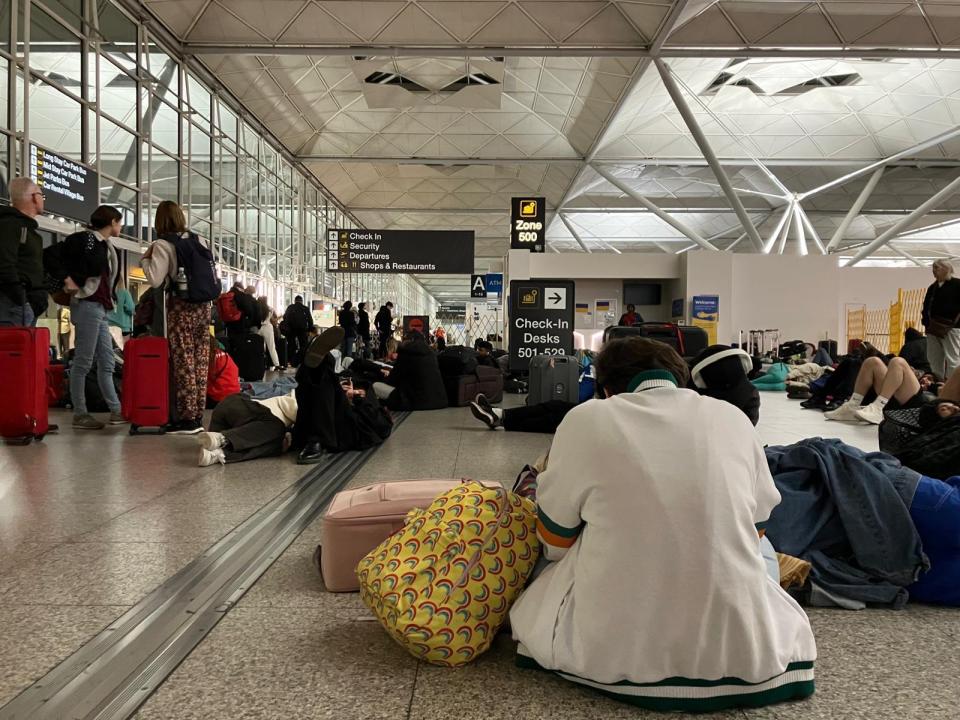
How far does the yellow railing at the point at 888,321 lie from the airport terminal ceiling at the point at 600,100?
4.01m

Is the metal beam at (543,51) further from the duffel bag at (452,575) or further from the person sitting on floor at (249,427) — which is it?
the duffel bag at (452,575)

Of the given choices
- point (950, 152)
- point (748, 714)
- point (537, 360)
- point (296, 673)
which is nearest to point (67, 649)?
point (296, 673)

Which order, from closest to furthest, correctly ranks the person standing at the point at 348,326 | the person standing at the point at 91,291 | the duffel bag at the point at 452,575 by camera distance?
the duffel bag at the point at 452,575, the person standing at the point at 91,291, the person standing at the point at 348,326

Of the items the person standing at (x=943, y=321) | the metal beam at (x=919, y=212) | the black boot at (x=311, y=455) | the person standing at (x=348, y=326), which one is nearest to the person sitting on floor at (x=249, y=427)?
the black boot at (x=311, y=455)

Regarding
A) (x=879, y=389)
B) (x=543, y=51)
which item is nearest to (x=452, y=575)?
(x=879, y=389)

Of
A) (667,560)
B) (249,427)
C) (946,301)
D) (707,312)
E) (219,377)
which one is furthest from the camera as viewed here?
(707,312)

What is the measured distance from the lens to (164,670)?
2.10 metres

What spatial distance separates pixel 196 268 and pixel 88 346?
4.56 ft

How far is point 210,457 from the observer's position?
5.42m

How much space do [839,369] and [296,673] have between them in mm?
10890

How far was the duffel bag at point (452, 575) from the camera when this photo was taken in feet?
6.84

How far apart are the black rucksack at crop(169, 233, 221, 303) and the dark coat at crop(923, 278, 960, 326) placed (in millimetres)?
8654

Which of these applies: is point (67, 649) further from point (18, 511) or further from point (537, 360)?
point (537, 360)

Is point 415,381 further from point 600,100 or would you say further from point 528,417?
point 600,100
